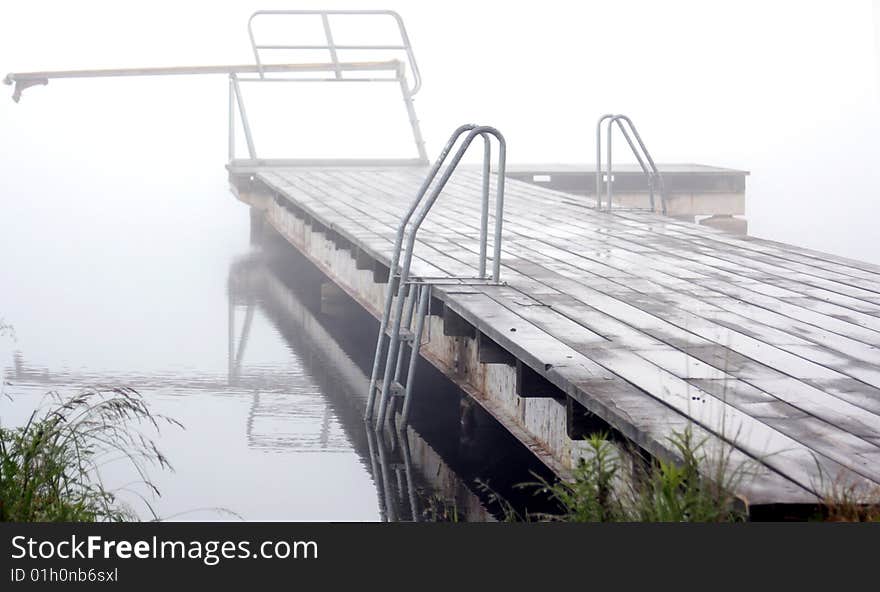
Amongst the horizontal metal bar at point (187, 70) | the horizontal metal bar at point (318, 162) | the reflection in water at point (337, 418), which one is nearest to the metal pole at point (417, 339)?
the reflection in water at point (337, 418)

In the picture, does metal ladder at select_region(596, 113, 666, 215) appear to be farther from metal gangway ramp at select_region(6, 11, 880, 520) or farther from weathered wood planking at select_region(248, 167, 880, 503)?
weathered wood planking at select_region(248, 167, 880, 503)

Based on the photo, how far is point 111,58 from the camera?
126ft

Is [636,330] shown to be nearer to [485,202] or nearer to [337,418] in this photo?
[485,202]

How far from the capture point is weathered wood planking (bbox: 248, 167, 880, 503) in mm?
4295

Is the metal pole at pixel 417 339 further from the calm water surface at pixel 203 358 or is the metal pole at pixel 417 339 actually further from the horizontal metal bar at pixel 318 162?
the horizontal metal bar at pixel 318 162

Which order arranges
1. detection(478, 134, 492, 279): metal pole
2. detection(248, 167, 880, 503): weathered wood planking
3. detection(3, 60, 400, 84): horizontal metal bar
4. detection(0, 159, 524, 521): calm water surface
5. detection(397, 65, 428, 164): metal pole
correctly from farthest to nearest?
detection(397, 65, 428, 164): metal pole
detection(3, 60, 400, 84): horizontal metal bar
detection(478, 134, 492, 279): metal pole
detection(0, 159, 524, 521): calm water surface
detection(248, 167, 880, 503): weathered wood planking

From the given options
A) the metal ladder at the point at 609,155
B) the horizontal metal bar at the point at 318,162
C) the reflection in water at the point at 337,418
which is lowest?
the reflection in water at the point at 337,418

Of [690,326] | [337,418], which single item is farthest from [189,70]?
[690,326]

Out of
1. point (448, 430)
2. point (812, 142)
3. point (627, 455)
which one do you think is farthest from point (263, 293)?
point (812, 142)

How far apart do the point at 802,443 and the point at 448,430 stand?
3.77 m

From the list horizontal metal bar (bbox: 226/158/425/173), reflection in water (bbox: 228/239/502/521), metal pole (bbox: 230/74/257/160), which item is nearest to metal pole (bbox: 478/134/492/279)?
reflection in water (bbox: 228/239/502/521)

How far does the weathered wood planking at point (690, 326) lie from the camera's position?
4295 millimetres

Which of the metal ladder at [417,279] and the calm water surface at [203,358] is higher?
the metal ladder at [417,279]

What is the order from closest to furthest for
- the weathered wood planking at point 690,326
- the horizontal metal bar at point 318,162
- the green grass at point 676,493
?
the green grass at point 676,493 < the weathered wood planking at point 690,326 < the horizontal metal bar at point 318,162
